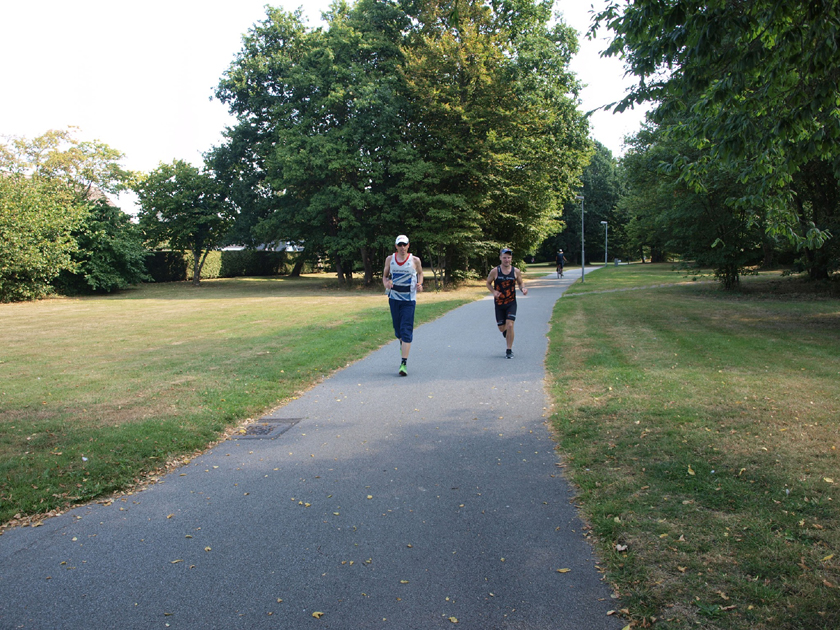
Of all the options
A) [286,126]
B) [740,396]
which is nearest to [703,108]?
[740,396]

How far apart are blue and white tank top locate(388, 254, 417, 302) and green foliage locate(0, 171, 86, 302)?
24131 mm

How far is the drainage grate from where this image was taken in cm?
578

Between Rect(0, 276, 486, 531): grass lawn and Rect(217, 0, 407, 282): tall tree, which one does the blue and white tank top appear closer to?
Rect(0, 276, 486, 531): grass lawn

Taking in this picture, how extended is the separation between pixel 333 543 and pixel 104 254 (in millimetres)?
33035

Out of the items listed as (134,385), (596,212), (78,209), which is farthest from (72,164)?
(596,212)

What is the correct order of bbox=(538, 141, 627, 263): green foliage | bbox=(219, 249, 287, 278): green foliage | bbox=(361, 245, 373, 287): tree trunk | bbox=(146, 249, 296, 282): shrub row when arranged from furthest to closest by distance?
bbox=(538, 141, 627, 263): green foliage < bbox=(219, 249, 287, 278): green foliage < bbox=(146, 249, 296, 282): shrub row < bbox=(361, 245, 373, 287): tree trunk

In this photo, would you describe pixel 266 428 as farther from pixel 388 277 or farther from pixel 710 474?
pixel 710 474

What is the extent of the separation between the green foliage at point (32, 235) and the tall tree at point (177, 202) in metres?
6.15

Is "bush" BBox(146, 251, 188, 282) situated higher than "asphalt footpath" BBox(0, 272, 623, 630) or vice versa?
"bush" BBox(146, 251, 188, 282)

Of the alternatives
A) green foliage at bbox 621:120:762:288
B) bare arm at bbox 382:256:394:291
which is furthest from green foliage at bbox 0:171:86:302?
green foliage at bbox 621:120:762:288

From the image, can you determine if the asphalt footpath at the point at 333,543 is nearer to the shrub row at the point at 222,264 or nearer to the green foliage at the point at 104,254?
the green foliage at the point at 104,254

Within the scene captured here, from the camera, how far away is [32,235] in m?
26.4

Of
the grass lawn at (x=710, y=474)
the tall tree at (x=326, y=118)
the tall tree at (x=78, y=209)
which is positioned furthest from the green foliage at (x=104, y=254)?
the grass lawn at (x=710, y=474)

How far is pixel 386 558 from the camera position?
330 cm
